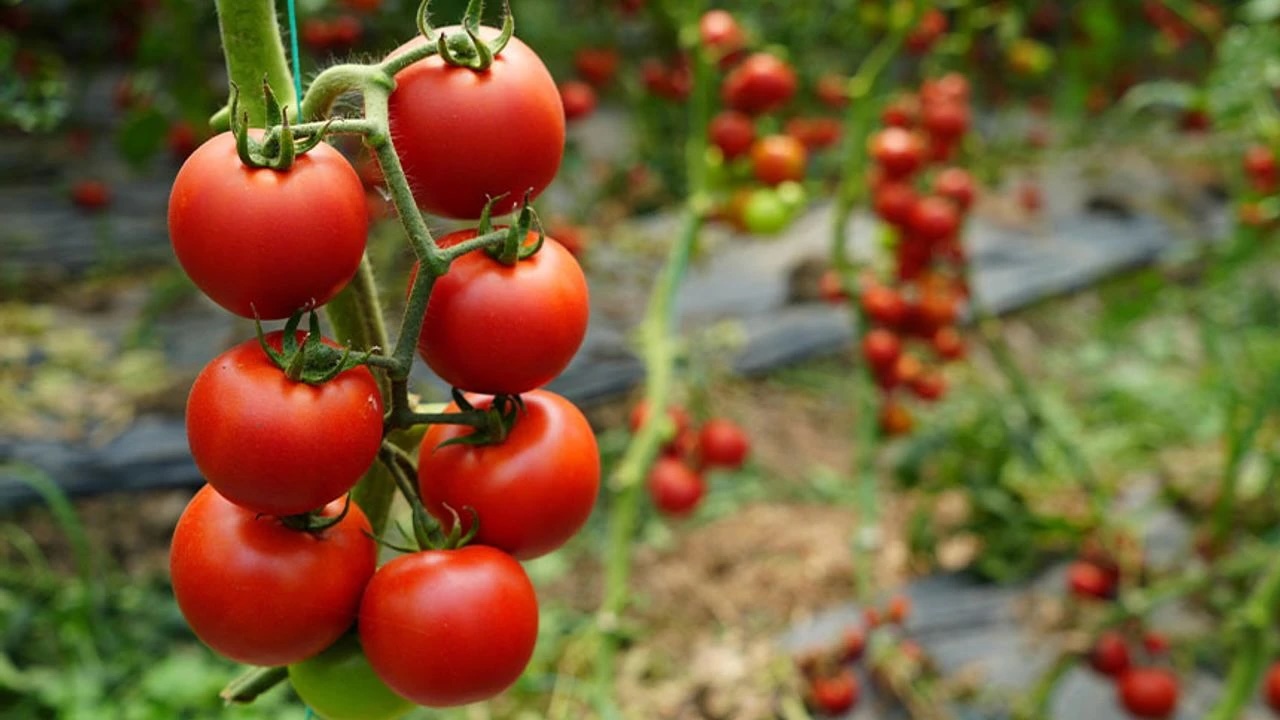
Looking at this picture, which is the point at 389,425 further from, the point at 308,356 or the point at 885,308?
the point at 885,308

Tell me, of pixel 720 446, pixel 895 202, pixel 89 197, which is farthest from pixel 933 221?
pixel 89 197

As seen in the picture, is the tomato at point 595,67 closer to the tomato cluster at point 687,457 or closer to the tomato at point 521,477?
the tomato cluster at point 687,457

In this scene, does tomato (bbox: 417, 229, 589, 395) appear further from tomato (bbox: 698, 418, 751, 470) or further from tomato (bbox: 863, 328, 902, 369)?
tomato (bbox: 863, 328, 902, 369)

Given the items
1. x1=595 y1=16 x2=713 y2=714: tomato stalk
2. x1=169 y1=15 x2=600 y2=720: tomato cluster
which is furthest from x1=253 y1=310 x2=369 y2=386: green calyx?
x1=595 y1=16 x2=713 y2=714: tomato stalk

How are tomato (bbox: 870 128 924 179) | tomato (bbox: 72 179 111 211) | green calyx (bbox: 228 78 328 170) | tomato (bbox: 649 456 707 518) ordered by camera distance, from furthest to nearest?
1. tomato (bbox: 72 179 111 211)
2. tomato (bbox: 870 128 924 179)
3. tomato (bbox: 649 456 707 518)
4. green calyx (bbox: 228 78 328 170)

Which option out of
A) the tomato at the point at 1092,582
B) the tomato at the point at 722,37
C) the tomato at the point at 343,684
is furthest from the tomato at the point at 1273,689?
the tomato at the point at 343,684

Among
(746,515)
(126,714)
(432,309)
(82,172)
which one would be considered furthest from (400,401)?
(82,172)

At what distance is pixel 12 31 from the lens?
2.61 meters

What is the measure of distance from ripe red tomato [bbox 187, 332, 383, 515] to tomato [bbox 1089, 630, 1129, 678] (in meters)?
1.24

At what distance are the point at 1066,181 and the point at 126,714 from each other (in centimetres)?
341

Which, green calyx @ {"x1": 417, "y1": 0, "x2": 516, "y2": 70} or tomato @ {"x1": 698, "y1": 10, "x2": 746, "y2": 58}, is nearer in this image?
green calyx @ {"x1": 417, "y1": 0, "x2": 516, "y2": 70}

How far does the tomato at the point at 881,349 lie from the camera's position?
1.51 metres

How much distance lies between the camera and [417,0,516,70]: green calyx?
375 millimetres

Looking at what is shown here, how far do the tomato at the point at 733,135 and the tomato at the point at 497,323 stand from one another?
44.4 inches
